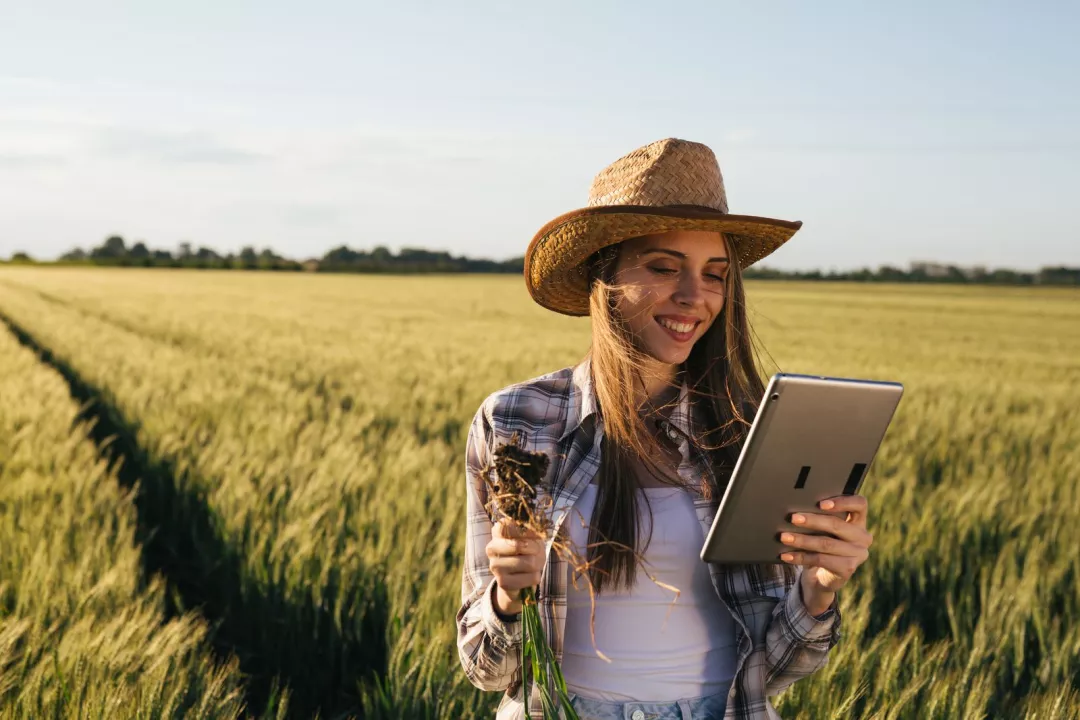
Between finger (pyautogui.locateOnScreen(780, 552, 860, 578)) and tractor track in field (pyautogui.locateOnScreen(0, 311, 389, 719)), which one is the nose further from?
tractor track in field (pyautogui.locateOnScreen(0, 311, 389, 719))

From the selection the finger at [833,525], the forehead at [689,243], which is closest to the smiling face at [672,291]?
the forehead at [689,243]

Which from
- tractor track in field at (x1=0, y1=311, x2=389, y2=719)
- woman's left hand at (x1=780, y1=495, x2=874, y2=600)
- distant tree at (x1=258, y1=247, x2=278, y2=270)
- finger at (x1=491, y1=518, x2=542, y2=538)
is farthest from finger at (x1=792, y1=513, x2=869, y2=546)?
distant tree at (x1=258, y1=247, x2=278, y2=270)

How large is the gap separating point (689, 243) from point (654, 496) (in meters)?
0.43

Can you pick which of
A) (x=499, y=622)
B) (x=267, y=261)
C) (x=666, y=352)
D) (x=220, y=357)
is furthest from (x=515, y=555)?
(x=267, y=261)

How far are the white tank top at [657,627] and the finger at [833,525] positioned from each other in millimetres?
237

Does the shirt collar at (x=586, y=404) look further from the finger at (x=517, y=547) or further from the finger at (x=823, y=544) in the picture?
the finger at (x=517, y=547)

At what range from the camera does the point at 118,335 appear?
456 inches

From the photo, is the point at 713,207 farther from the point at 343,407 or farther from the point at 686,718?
the point at 343,407

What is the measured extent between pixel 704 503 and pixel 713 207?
517 mm

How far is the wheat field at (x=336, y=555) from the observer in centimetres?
227

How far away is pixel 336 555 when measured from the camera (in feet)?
10.9

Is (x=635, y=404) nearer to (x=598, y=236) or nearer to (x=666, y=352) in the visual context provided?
(x=666, y=352)

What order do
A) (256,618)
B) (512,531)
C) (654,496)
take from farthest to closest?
(256,618) < (654,496) < (512,531)

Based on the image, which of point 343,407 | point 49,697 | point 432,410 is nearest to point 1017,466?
point 432,410
